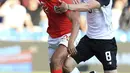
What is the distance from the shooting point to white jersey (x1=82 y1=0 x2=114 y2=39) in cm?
736

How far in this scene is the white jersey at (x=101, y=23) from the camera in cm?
736

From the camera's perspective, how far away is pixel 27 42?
12.9 meters

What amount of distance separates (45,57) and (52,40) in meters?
4.94

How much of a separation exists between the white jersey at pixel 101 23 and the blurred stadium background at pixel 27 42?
5.27 metres

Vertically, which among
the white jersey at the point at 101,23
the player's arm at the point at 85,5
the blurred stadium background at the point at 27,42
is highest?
the player's arm at the point at 85,5

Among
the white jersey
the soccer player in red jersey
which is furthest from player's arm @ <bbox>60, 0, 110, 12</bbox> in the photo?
the soccer player in red jersey

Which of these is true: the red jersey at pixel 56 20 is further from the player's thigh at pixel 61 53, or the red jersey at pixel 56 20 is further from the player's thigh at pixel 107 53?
the player's thigh at pixel 107 53

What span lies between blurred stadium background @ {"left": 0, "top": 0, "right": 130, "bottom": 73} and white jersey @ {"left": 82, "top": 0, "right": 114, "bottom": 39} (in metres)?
5.27

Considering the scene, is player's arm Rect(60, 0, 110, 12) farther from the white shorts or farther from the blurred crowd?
the blurred crowd

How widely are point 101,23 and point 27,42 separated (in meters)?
5.67

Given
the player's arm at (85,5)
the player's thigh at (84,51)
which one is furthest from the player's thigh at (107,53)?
the player's arm at (85,5)

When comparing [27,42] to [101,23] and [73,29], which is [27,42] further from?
[73,29]

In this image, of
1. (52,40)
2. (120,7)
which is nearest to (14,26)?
(120,7)

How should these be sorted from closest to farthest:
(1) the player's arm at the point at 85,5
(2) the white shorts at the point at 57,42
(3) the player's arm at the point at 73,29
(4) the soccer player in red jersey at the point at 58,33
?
(1) the player's arm at the point at 85,5
(3) the player's arm at the point at 73,29
(4) the soccer player in red jersey at the point at 58,33
(2) the white shorts at the point at 57,42
